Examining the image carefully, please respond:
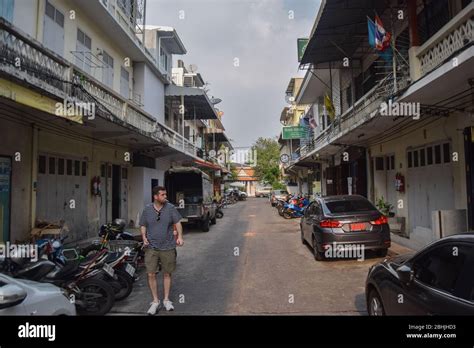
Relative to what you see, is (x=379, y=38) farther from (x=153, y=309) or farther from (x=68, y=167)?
(x=68, y=167)

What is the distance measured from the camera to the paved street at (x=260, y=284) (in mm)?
5395

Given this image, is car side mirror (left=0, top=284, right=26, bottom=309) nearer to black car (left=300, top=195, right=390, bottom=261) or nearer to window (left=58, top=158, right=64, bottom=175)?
black car (left=300, top=195, right=390, bottom=261)

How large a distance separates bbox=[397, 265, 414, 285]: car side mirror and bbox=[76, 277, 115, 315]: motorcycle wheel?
155 inches

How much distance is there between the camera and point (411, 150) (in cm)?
1102

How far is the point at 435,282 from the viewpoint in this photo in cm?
311

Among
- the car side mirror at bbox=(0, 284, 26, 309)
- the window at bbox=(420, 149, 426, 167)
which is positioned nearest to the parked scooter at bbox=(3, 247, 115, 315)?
the car side mirror at bbox=(0, 284, 26, 309)

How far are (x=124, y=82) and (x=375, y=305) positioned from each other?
14.3m

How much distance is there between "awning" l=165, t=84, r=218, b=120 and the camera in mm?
20938

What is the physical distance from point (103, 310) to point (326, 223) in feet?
16.8

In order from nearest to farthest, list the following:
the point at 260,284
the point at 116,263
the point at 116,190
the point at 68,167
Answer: the point at 116,263
the point at 260,284
the point at 68,167
the point at 116,190

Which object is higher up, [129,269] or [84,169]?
[84,169]

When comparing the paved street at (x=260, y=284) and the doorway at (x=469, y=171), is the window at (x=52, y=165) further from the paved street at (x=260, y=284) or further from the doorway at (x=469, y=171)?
the doorway at (x=469, y=171)

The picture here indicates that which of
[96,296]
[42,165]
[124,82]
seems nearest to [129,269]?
[96,296]
